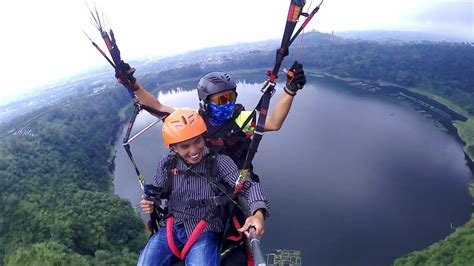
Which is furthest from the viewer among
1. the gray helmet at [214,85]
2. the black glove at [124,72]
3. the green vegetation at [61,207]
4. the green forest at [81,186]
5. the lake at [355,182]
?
the lake at [355,182]

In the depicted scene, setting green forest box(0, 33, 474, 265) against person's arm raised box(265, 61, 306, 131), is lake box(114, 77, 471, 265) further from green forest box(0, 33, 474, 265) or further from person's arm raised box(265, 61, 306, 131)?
person's arm raised box(265, 61, 306, 131)

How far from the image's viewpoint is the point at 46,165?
141ft

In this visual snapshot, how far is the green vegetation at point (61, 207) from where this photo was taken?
26688 mm

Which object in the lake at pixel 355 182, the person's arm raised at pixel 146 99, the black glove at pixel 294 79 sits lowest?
the lake at pixel 355 182

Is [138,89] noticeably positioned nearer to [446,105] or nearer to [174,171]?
[174,171]

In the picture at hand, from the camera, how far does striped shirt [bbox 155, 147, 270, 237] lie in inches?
135

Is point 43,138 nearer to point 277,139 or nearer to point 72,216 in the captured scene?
point 72,216

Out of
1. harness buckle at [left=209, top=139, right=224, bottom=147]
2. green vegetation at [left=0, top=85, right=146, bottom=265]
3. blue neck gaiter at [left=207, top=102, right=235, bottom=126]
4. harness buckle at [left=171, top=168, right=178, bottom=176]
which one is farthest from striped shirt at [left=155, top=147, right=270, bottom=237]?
green vegetation at [left=0, top=85, right=146, bottom=265]

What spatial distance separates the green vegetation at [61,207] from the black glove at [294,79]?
24600mm

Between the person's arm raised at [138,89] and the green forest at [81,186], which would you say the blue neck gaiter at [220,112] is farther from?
the green forest at [81,186]

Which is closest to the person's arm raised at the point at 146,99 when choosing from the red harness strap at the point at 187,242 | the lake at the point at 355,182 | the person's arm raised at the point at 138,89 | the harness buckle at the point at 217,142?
the person's arm raised at the point at 138,89

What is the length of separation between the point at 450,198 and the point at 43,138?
51.5 metres

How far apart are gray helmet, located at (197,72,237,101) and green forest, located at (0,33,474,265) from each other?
24.2m

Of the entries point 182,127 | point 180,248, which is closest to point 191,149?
point 182,127
